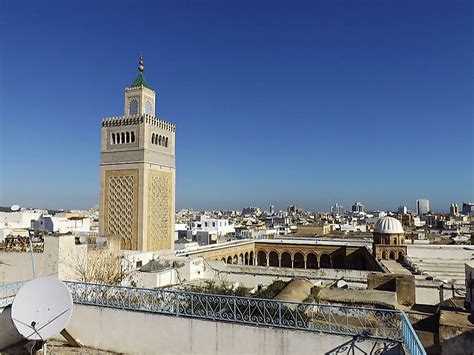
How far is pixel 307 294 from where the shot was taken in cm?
985

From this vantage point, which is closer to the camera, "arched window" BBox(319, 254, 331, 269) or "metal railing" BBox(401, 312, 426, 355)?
"metal railing" BBox(401, 312, 426, 355)

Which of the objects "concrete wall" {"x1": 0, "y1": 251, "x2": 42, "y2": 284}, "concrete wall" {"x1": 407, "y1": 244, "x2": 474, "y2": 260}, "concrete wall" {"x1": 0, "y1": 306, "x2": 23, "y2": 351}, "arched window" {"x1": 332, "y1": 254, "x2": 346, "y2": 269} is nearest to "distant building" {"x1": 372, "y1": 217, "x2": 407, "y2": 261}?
"concrete wall" {"x1": 407, "y1": 244, "x2": 474, "y2": 260}

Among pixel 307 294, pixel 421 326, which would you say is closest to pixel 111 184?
pixel 307 294

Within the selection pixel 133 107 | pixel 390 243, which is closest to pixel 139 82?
pixel 133 107

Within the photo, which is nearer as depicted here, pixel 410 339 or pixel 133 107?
pixel 410 339

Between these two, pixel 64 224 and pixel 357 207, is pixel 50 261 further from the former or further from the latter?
pixel 357 207

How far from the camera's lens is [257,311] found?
6230 millimetres

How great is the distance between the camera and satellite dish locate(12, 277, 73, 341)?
237 inches

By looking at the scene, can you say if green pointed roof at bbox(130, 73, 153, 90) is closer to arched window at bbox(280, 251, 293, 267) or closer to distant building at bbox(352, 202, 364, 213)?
arched window at bbox(280, 251, 293, 267)

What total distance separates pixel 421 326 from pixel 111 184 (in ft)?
45.3

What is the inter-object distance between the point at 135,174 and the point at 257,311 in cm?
1235

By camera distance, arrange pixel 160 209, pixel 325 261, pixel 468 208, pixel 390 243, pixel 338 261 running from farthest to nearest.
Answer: pixel 468 208
pixel 325 261
pixel 338 261
pixel 390 243
pixel 160 209

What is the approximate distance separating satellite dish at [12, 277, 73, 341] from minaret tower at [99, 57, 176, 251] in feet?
35.4

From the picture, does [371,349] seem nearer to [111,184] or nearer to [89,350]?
[89,350]
